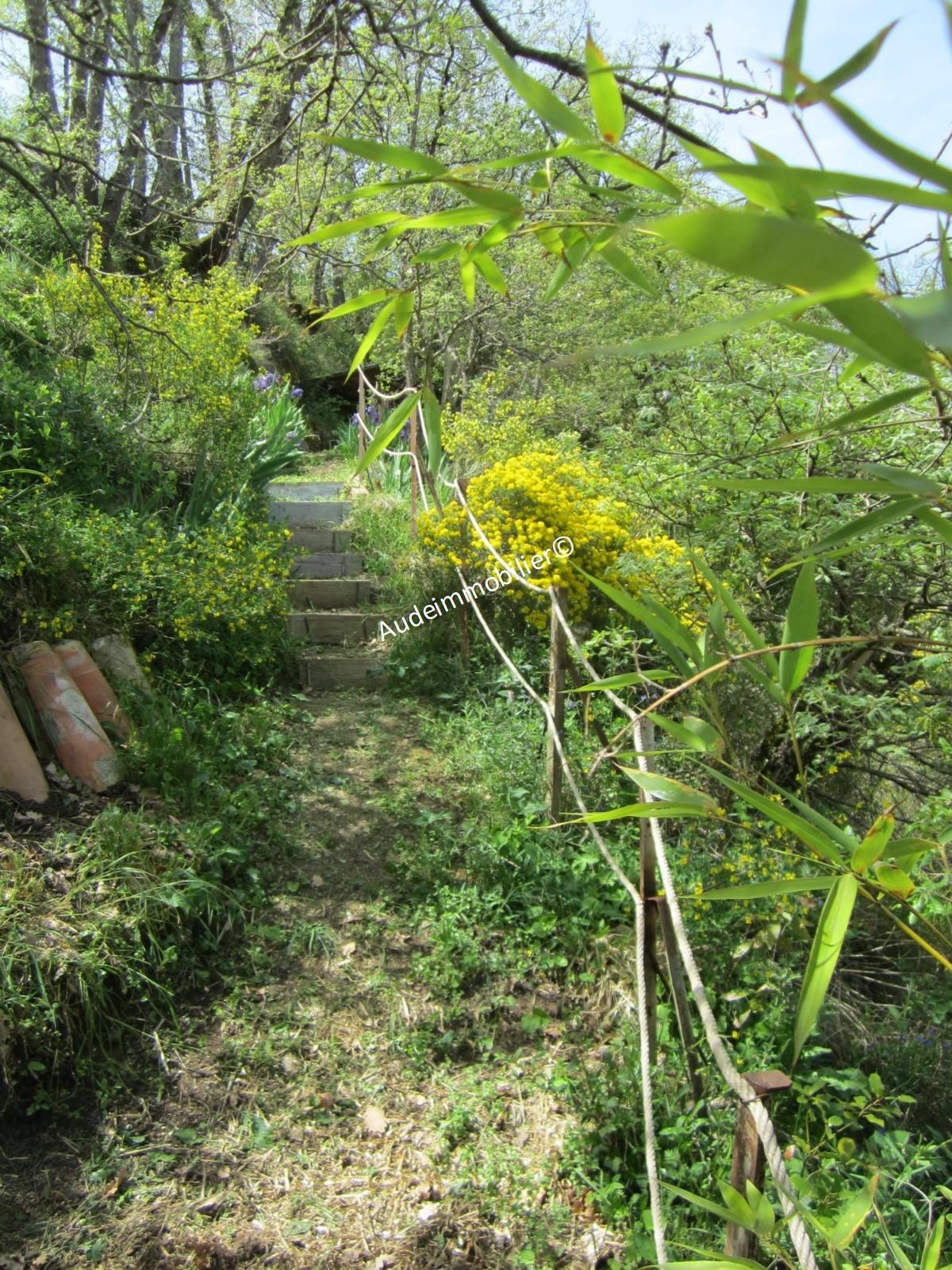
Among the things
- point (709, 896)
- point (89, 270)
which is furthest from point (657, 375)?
point (709, 896)

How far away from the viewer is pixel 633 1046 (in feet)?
8.54

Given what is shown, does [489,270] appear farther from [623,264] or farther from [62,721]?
[62,721]

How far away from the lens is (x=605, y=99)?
23.5 inches

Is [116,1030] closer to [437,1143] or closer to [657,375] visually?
[437,1143]

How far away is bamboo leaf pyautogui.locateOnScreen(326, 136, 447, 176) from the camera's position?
0.58 m

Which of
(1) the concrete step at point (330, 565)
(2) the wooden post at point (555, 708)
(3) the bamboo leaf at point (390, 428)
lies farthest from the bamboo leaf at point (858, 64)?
(1) the concrete step at point (330, 565)

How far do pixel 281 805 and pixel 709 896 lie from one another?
123 inches

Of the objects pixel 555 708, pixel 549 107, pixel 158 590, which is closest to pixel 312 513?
pixel 158 590

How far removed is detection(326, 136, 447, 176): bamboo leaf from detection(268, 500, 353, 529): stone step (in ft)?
20.2

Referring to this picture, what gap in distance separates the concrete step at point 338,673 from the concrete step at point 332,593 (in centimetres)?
75

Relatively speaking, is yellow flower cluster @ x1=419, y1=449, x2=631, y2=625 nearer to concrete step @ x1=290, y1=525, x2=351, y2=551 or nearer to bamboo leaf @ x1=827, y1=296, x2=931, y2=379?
concrete step @ x1=290, y1=525, x2=351, y2=551

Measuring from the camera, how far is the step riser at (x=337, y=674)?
5086 mm

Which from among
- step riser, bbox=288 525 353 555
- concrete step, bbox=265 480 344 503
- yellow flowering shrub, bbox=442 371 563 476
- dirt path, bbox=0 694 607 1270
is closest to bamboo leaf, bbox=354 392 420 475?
dirt path, bbox=0 694 607 1270

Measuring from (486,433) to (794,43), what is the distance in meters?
6.92
